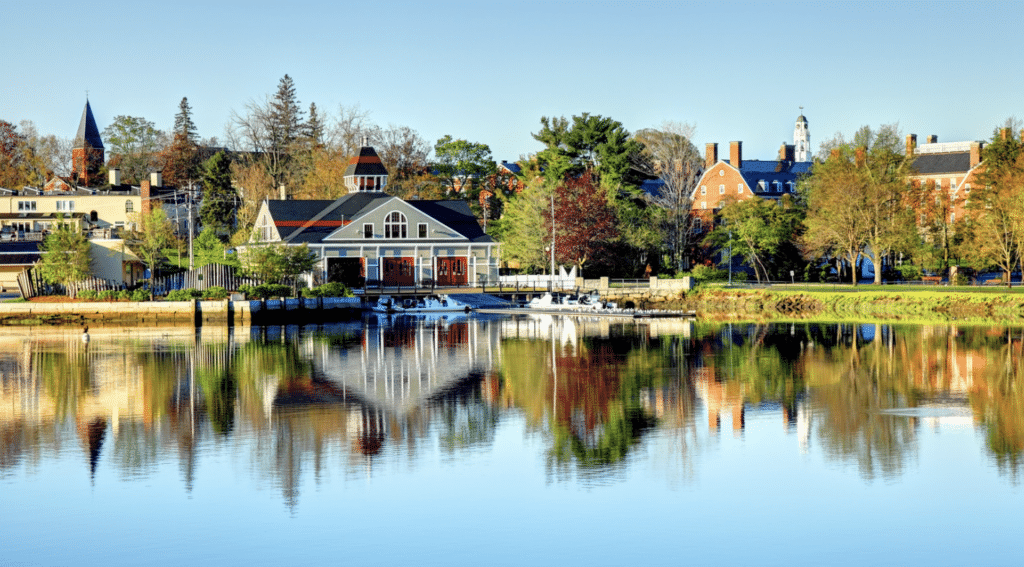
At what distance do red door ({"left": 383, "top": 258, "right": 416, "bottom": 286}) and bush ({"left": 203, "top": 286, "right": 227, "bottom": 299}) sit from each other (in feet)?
68.4

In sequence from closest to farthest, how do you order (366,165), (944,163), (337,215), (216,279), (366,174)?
(216,279) < (337,215) < (366,174) < (366,165) < (944,163)

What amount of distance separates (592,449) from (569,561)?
23.2ft

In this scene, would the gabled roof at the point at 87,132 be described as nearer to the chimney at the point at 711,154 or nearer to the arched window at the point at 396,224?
the arched window at the point at 396,224

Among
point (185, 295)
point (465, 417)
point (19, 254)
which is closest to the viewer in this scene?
point (465, 417)

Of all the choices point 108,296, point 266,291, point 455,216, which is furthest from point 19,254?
point 455,216

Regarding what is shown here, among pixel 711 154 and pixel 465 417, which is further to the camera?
pixel 711 154

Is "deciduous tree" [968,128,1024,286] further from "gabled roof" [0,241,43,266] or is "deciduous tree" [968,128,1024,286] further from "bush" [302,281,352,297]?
"gabled roof" [0,241,43,266]

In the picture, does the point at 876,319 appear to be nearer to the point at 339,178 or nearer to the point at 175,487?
the point at 175,487

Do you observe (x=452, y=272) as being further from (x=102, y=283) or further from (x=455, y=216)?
(x=102, y=283)

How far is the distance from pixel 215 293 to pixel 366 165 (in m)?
29.3

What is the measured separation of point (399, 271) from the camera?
257 feet

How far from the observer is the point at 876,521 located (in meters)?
16.6

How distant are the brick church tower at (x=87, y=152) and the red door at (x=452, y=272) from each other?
5760cm

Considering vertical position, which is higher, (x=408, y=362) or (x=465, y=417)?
(x=408, y=362)
